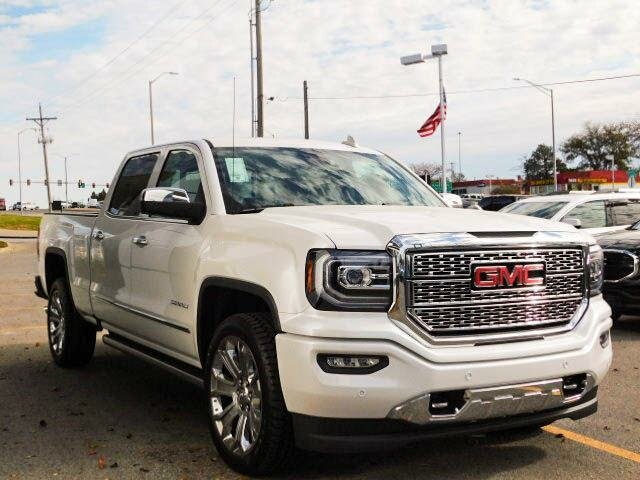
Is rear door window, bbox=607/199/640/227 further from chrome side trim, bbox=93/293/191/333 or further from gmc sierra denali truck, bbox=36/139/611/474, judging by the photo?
chrome side trim, bbox=93/293/191/333

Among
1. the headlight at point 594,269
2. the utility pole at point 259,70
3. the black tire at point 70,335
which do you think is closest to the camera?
the headlight at point 594,269

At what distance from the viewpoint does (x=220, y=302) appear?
15.3 ft

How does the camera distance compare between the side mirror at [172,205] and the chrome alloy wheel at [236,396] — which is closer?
the chrome alloy wheel at [236,396]

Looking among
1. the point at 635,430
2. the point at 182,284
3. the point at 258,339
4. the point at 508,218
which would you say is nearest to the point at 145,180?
the point at 182,284

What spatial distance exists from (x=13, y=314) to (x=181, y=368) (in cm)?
669

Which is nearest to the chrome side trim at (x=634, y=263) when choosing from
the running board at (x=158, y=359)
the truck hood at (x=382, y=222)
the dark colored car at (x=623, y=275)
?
the dark colored car at (x=623, y=275)

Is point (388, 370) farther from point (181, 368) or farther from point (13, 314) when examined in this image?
point (13, 314)

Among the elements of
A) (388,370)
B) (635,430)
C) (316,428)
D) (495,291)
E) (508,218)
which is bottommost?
(635,430)

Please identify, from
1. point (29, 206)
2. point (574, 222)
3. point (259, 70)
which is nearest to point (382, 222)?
point (574, 222)

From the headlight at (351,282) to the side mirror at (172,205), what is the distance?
1343mm

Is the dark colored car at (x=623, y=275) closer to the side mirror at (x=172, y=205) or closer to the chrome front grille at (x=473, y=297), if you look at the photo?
the chrome front grille at (x=473, y=297)

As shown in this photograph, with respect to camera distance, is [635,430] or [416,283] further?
[635,430]

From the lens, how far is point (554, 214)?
11.9 m

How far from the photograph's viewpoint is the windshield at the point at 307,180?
4.92 m
